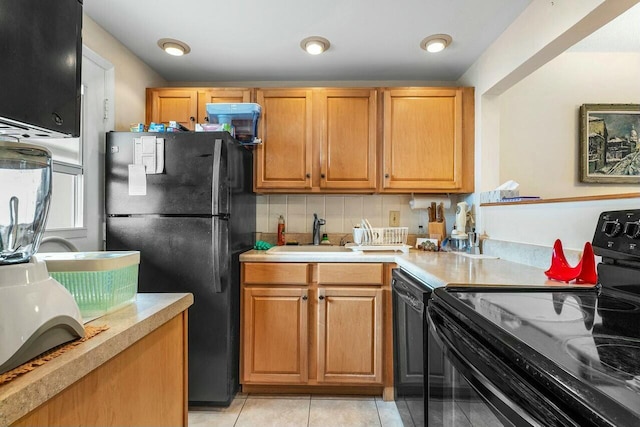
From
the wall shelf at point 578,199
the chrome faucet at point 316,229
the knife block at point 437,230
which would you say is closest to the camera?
the wall shelf at point 578,199

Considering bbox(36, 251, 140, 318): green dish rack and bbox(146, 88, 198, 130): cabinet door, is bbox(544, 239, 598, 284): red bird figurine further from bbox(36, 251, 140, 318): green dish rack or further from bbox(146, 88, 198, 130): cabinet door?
bbox(146, 88, 198, 130): cabinet door

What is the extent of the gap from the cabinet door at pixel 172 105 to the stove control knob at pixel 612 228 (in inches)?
94.0

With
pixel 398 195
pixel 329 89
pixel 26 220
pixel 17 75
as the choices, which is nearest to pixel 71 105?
pixel 17 75

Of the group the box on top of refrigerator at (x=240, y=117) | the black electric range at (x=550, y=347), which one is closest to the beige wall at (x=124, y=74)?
the box on top of refrigerator at (x=240, y=117)

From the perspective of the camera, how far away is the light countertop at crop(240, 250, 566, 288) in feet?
4.35

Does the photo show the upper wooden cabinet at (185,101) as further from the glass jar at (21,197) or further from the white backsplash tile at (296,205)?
the glass jar at (21,197)

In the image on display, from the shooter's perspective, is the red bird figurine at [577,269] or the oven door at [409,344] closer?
the red bird figurine at [577,269]

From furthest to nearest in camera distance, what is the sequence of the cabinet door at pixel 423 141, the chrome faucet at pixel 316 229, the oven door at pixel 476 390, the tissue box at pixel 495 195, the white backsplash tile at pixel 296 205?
the white backsplash tile at pixel 296 205 < the chrome faucet at pixel 316 229 < the cabinet door at pixel 423 141 < the tissue box at pixel 495 195 < the oven door at pixel 476 390

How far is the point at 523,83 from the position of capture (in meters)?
2.44

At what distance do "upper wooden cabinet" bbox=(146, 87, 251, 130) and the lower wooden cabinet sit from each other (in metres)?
1.21

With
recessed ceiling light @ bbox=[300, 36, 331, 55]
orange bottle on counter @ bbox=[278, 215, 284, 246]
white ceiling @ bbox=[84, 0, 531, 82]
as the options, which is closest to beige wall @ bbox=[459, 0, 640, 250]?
white ceiling @ bbox=[84, 0, 531, 82]

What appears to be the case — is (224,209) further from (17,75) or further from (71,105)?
(17,75)

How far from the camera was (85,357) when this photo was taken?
58 centimetres

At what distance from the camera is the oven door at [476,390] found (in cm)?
57
